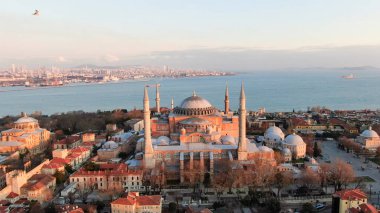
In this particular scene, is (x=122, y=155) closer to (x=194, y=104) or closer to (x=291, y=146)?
(x=194, y=104)

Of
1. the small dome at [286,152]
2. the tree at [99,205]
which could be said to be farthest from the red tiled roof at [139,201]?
the small dome at [286,152]

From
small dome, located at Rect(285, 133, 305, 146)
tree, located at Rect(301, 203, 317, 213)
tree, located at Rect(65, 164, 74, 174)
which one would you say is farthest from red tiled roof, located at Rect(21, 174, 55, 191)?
small dome, located at Rect(285, 133, 305, 146)

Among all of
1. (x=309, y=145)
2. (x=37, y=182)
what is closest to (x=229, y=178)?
(x=37, y=182)

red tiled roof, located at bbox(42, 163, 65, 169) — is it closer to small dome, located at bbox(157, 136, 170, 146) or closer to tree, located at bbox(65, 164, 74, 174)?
tree, located at bbox(65, 164, 74, 174)

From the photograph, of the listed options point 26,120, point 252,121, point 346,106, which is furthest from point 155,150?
point 346,106

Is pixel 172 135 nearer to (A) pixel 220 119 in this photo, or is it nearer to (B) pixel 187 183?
(A) pixel 220 119

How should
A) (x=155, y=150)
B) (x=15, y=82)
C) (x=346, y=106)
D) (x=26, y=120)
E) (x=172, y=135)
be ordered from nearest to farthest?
(x=155, y=150), (x=172, y=135), (x=26, y=120), (x=346, y=106), (x=15, y=82)

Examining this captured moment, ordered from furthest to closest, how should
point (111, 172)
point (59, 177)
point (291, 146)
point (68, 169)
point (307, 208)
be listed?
point (291, 146), point (68, 169), point (59, 177), point (111, 172), point (307, 208)
